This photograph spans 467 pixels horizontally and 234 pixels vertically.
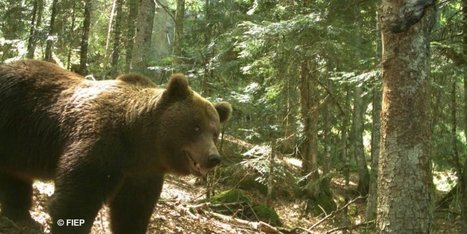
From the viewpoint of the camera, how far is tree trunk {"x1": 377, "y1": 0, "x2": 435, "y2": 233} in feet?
14.8

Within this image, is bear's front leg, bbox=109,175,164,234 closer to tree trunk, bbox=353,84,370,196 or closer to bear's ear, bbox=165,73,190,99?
bear's ear, bbox=165,73,190,99

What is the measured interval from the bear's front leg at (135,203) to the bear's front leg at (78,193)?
669 millimetres

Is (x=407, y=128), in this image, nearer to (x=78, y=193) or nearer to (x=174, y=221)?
(x=78, y=193)

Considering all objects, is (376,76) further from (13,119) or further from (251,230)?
(13,119)

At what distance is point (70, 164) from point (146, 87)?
1514mm

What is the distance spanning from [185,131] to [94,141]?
904 millimetres

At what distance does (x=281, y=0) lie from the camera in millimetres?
12875

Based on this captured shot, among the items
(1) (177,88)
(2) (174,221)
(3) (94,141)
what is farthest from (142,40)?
(3) (94,141)

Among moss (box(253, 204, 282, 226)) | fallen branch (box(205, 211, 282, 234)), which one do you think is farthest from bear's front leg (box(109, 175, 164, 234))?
moss (box(253, 204, 282, 226))

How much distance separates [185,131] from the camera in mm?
5000

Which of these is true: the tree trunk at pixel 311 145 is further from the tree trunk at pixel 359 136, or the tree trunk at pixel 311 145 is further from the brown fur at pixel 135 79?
the brown fur at pixel 135 79

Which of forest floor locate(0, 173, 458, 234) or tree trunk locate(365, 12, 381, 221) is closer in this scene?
forest floor locate(0, 173, 458, 234)

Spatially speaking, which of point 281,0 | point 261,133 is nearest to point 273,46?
point 281,0

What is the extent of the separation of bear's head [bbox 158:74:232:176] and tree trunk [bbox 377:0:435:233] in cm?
168
